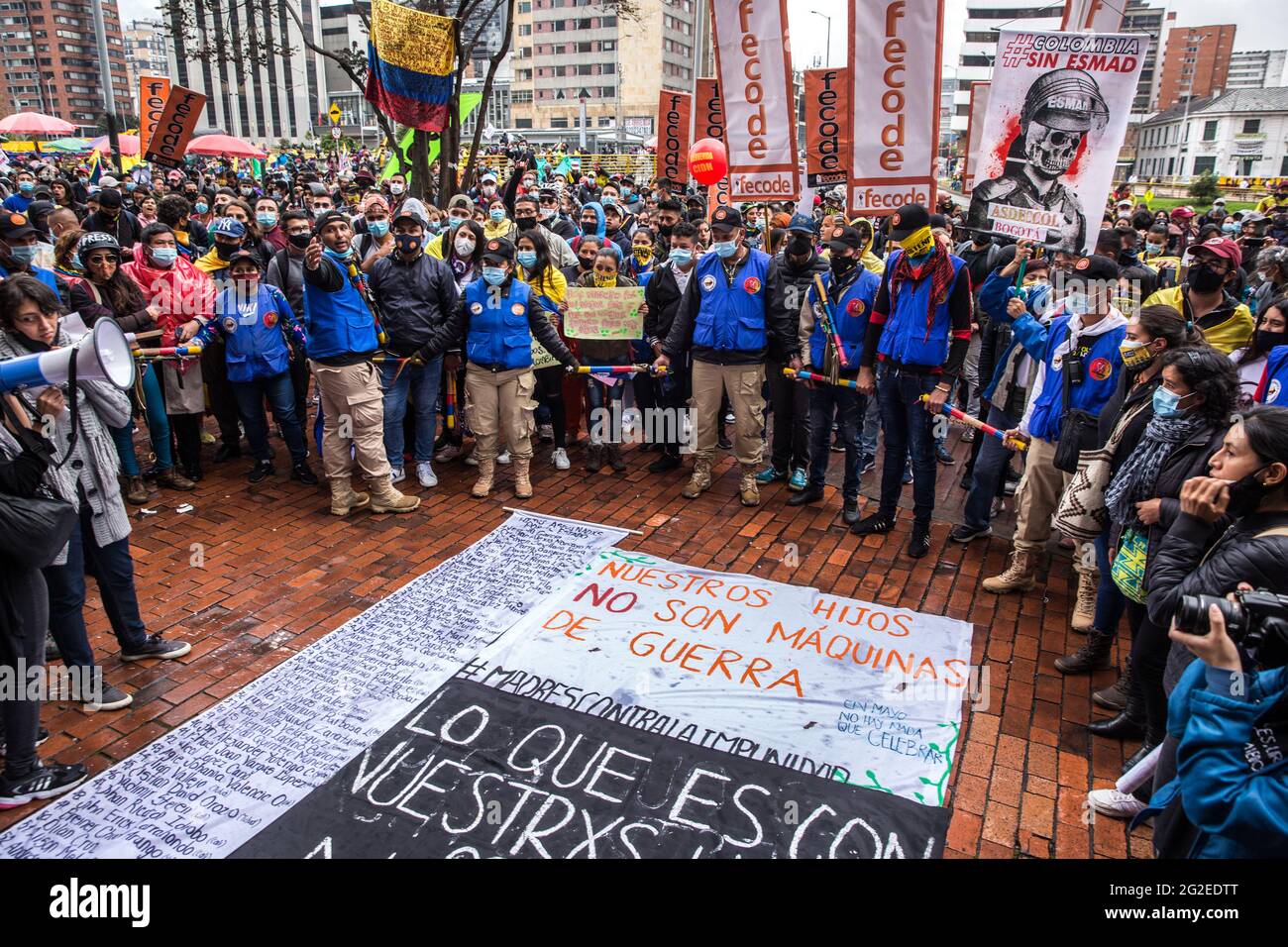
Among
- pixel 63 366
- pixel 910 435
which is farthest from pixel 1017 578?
pixel 63 366

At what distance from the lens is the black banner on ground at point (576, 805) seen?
3.15 m

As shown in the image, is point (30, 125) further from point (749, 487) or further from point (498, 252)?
point (749, 487)

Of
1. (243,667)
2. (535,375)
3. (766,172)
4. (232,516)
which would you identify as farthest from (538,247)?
(243,667)

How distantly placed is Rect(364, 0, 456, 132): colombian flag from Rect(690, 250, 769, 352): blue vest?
5026 millimetres

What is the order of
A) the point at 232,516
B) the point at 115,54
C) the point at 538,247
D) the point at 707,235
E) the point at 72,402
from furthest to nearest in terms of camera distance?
the point at 115,54, the point at 707,235, the point at 538,247, the point at 232,516, the point at 72,402

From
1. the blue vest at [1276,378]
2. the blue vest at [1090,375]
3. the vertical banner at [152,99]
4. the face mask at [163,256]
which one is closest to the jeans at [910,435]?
the blue vest at [1090,375]

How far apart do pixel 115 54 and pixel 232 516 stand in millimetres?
152723

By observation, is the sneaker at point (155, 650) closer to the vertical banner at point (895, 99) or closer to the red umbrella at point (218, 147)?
the vertical banner at point (895, 99)

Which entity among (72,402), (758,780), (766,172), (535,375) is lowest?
(758,780)

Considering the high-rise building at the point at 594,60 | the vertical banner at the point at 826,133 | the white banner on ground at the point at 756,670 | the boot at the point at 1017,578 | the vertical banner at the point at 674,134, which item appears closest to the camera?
the white banner on ground at the point at 756,670

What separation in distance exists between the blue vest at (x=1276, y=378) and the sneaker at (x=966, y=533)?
6.51 ft

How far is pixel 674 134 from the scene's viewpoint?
13.1 meters

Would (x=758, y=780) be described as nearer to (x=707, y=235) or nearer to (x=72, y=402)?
(x=72, y=402)

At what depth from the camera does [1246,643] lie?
2094 millimetres
